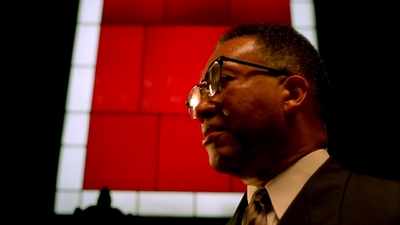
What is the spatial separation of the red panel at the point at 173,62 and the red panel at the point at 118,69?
2.9 inches

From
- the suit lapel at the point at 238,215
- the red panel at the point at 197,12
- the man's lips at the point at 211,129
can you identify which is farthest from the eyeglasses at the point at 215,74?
the red panel at the point at 197,12

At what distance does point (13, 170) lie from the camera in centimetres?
285

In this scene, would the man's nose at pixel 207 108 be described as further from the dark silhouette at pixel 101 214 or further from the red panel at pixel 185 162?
the red panel at pixel 185 162

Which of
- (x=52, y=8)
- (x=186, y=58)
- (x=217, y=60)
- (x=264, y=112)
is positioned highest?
(x=52, y=8)

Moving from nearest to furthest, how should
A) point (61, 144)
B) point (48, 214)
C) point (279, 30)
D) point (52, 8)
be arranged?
point (279, 30) < point (48, 214) < point (61, 144) < point (52, 8)

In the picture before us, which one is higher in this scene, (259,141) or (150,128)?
(150,128)

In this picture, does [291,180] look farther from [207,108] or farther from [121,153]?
[121,153]

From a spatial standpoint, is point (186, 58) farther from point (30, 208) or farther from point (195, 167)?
Answer: point (30, 208)

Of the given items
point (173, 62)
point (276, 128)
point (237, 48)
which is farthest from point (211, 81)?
point (173, 62)

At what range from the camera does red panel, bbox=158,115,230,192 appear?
2758 millimetres

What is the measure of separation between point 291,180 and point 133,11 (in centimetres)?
227

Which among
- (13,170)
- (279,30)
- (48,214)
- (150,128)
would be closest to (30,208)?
(48,214)

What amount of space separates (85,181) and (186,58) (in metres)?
1.14

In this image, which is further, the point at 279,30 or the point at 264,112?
the point at 279,30
